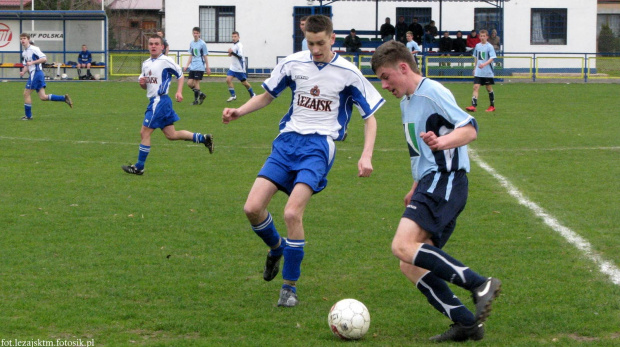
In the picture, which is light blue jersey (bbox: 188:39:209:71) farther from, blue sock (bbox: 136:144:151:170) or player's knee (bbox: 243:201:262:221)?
player's knee (bbox: 243:201:262:221)

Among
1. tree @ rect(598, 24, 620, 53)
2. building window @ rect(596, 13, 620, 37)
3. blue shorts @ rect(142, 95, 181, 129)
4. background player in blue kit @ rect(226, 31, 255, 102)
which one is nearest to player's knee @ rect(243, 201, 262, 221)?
blue shorts @ rect(142, 95, 181, 129)

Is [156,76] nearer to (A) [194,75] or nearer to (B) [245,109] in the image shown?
(B) [245,109]

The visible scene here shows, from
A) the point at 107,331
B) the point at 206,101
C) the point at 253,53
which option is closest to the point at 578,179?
the point at 107,331

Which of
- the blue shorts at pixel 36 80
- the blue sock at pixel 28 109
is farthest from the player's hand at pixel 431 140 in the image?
the blue shorts at pixel 36 80

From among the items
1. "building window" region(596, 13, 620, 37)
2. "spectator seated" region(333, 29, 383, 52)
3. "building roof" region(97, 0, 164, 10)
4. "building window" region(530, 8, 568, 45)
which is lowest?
"spectator seated" region(333, 29, 383, 52)

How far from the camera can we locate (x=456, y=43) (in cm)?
3428

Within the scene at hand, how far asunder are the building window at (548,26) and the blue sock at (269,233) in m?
35.2

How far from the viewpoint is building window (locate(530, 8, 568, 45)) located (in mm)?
39031

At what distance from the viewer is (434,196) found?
4727 mm

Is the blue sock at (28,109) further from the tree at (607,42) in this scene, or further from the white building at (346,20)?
the tree at (607,42)

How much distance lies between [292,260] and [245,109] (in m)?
1.19

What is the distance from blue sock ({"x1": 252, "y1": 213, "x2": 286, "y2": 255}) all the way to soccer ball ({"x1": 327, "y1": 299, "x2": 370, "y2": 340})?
1138 millimetres

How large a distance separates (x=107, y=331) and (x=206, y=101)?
18666mm

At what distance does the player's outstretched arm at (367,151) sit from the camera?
543 cm
